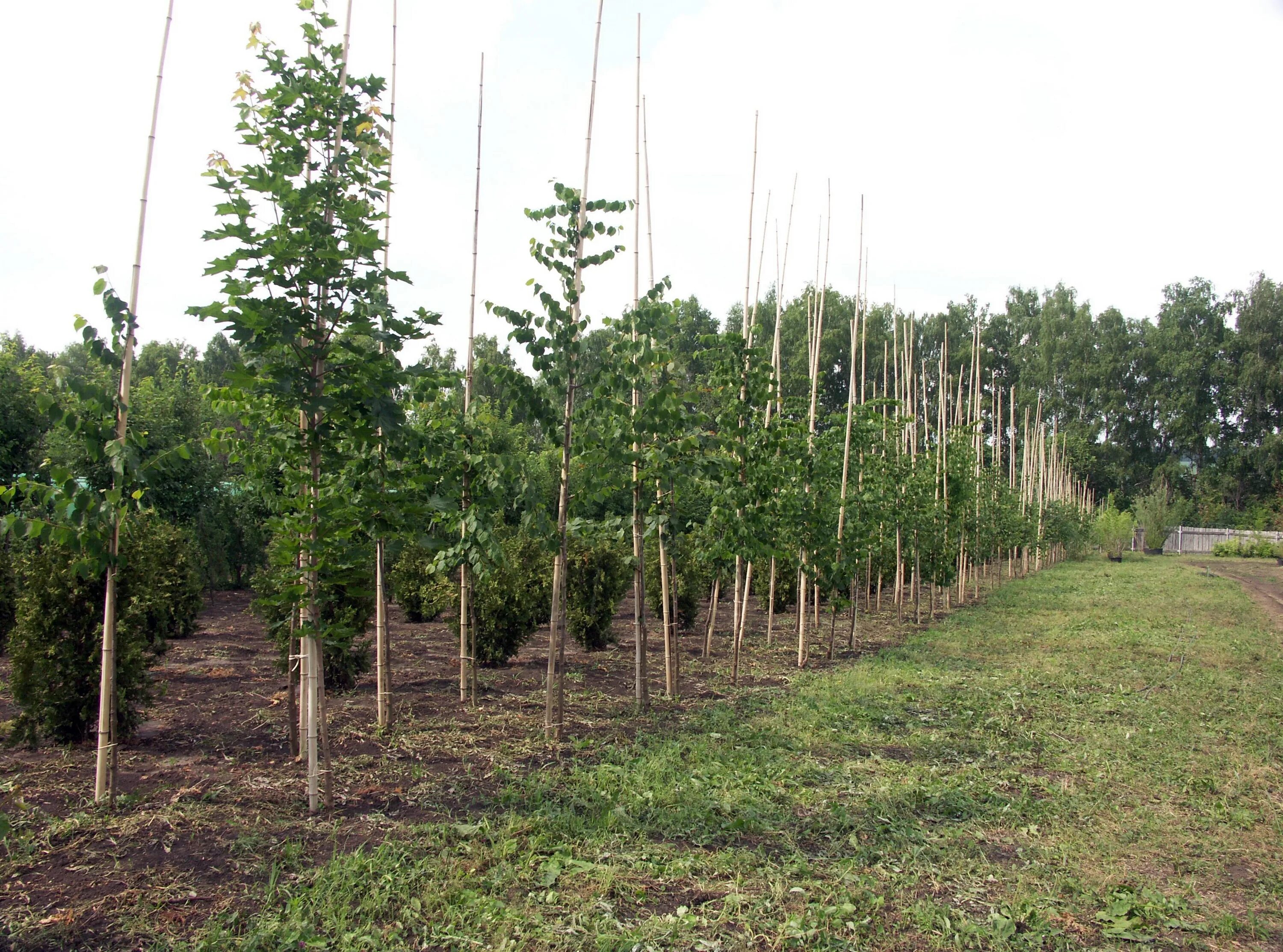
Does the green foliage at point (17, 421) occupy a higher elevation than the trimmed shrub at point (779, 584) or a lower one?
higher

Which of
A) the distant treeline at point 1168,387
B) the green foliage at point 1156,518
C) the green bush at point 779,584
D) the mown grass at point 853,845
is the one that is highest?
the distant treeline at point 1168,387

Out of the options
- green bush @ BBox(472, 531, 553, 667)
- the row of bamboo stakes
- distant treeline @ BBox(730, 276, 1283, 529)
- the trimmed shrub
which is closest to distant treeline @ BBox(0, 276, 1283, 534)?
distant treeline @ BBox(730, 276, 1283, 529)

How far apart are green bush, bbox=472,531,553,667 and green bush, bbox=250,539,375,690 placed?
124 cm

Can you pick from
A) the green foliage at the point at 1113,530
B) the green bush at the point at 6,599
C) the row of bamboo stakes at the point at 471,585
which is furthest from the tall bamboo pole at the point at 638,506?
the green foliage at the point at 1113,530

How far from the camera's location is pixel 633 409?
7230mm

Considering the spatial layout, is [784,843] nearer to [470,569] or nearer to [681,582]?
[470,569]

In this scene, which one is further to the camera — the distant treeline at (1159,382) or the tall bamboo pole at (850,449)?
the distant treeline at (1159,382)

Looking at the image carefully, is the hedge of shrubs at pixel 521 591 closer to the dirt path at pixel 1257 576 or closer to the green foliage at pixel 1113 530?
the dirt path at pixel 1257 576

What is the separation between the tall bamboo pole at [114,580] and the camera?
4.47 meters

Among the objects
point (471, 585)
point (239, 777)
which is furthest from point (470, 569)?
point (239, 777)

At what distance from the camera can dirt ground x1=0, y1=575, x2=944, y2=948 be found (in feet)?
12.8

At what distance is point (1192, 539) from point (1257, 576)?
28.5m

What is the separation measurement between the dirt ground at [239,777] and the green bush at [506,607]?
1.17 feet

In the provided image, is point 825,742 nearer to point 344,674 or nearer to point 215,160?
point 344,674
